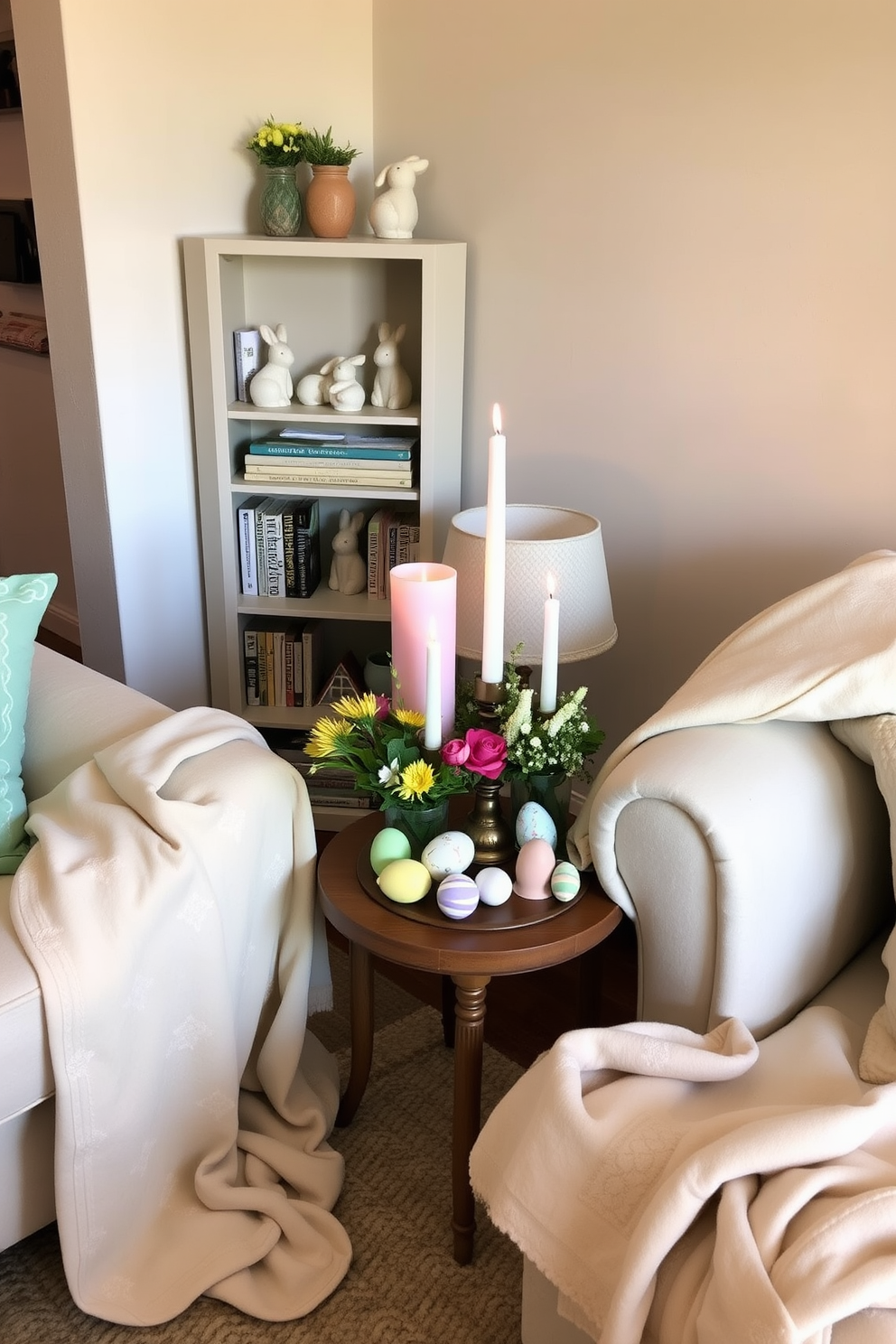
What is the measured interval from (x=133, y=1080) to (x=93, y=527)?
1.23 m

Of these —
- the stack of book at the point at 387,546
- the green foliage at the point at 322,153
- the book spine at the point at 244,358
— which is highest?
the green foliage at the point at 322,153

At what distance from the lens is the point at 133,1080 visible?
1337 mm

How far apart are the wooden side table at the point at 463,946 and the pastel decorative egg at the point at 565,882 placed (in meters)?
0.03

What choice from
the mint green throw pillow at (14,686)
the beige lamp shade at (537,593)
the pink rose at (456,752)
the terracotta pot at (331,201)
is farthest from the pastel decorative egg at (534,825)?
the terracotta pot at (331,201)

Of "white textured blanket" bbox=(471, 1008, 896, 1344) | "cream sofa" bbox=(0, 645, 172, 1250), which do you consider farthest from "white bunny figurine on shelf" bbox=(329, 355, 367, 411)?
"white textured blanket" bbox=(471, 1008, 896, 1344)

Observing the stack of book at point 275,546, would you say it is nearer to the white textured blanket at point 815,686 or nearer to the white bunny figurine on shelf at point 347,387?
the white bunny figurine on shelf at point 347,387

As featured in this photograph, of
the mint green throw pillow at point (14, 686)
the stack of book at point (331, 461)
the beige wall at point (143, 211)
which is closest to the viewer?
the mint green throw pillow at point (14, 686)

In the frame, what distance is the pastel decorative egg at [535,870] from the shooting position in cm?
136

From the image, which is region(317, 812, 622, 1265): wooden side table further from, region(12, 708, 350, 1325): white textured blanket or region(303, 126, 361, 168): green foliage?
region(303, 126, 361, 168): green foliage

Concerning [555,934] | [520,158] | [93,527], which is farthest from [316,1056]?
[520,158]

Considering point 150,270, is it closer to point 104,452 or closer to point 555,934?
point 104,452

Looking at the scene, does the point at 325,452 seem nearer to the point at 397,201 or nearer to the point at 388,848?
the point at 397,201

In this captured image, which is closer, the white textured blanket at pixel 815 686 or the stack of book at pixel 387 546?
the white textured blanket at pixel 815 686

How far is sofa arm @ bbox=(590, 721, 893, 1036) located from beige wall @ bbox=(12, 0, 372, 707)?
1.32 metres
